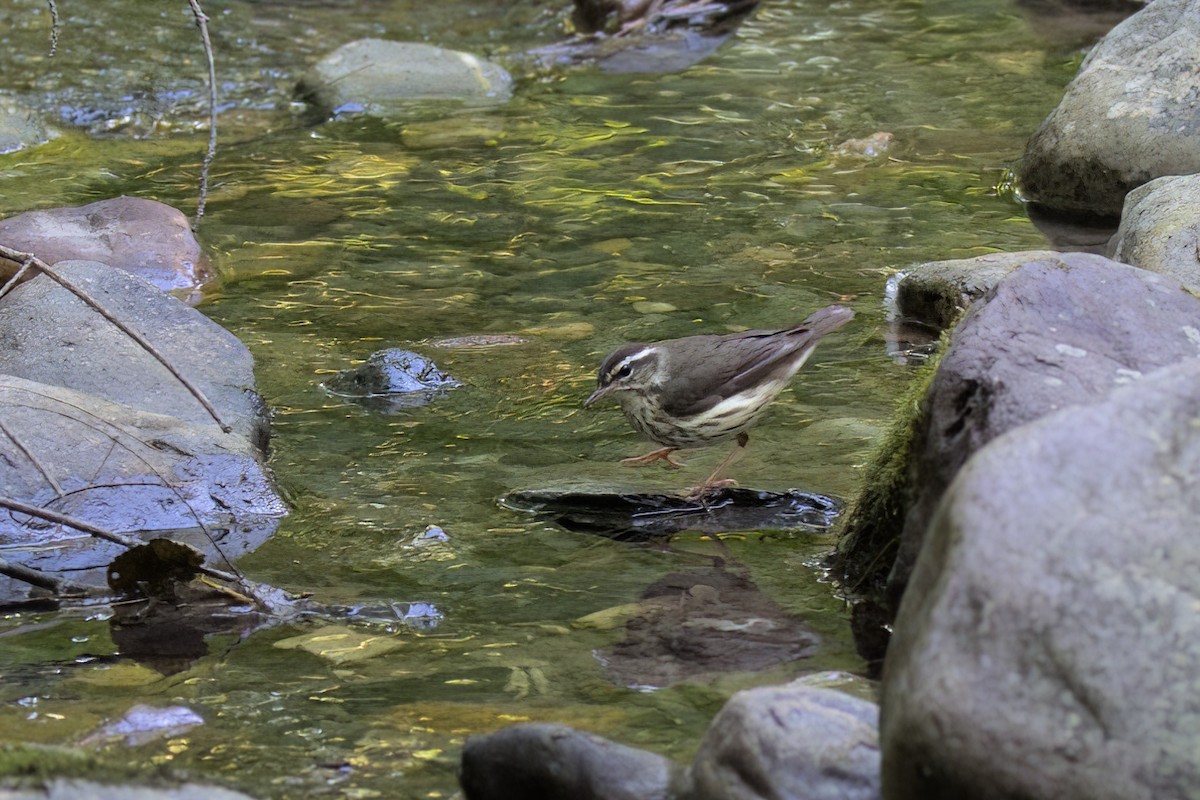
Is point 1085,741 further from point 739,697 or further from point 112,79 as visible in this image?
point 112,79

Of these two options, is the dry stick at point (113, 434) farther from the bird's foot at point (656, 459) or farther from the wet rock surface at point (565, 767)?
the wet rock surface at point (565, 767)

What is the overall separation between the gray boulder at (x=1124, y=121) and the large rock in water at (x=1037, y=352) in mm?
5153

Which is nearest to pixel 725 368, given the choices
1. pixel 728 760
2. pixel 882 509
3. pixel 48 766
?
pixel 882 509

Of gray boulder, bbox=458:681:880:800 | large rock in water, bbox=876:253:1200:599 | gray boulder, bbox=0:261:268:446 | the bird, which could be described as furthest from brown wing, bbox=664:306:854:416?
gray boulder, bbox=458:681:880:800

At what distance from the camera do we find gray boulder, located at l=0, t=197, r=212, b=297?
9.26m

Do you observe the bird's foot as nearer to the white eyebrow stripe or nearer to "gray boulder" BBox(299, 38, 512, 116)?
the white eyebrow stripe

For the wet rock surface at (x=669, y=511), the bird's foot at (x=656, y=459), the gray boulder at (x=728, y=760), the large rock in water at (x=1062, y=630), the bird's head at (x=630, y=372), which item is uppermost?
the large rock in water at (x=1062, y=630)

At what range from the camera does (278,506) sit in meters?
6.29

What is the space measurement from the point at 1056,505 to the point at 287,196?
28.8 feet

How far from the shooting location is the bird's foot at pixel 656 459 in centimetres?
696

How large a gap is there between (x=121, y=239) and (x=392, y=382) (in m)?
2.81

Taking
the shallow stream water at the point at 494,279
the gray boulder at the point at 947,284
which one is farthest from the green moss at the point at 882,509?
the gray boulder at the point at 947,284

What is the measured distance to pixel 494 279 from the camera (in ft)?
31.3

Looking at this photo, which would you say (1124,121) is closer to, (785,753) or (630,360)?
(630,360)
